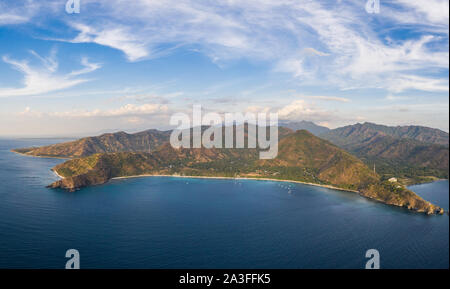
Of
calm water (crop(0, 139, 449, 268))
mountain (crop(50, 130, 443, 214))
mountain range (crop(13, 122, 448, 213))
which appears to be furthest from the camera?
mountain range (crop(13, 122, 448, 213))

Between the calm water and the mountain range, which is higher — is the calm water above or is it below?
below

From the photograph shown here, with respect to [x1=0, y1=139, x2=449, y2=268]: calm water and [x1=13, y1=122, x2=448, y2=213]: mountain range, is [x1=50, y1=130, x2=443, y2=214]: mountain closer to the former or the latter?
[x1=13, y1=122, x2=448, y2=213]: mountain range

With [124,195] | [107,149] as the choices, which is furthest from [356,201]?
[107,149]

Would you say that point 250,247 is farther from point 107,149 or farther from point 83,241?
point 107,149

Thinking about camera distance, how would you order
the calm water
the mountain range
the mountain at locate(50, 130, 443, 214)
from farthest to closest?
the mountain range, the mountain at locate(50, 130, 443, 214), the calm water

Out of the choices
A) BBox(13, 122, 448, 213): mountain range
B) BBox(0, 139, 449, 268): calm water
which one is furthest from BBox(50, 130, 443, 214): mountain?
BBox(0, 139, 449, 268): calm water

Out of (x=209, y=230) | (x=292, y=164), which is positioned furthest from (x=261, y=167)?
(x=209, y=230)

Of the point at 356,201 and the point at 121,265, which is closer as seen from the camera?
the point at 121,265
